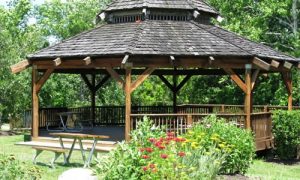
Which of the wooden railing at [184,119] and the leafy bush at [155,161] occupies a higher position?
the wooden railing at [184,119]

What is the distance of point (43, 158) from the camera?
15562 millimetres

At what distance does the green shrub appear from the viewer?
1803cm

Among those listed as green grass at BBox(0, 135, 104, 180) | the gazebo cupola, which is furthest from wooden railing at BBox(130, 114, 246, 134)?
the gazebo cupola

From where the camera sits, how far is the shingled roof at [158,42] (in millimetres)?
16719

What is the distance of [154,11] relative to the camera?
19484 mm

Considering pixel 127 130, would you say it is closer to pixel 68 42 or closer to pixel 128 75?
pixel 128 75

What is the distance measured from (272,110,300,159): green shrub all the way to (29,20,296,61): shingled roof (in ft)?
6.84

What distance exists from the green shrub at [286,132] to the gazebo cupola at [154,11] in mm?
4785

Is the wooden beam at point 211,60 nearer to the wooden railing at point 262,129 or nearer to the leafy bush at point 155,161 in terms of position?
the wooden railing at point 262,129

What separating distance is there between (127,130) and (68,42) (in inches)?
193

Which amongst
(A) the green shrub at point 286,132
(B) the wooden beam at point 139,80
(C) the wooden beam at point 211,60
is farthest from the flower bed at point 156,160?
(A) the green shrub at point 286,132

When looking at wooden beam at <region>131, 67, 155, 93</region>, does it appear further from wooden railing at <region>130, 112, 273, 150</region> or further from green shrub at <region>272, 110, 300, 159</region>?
green shrub at <region>272, 110, 300, 159</region>

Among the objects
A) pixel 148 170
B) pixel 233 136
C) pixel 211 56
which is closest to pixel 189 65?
pixel 211 56

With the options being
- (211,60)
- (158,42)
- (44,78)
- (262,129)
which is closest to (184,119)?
(211,60)
